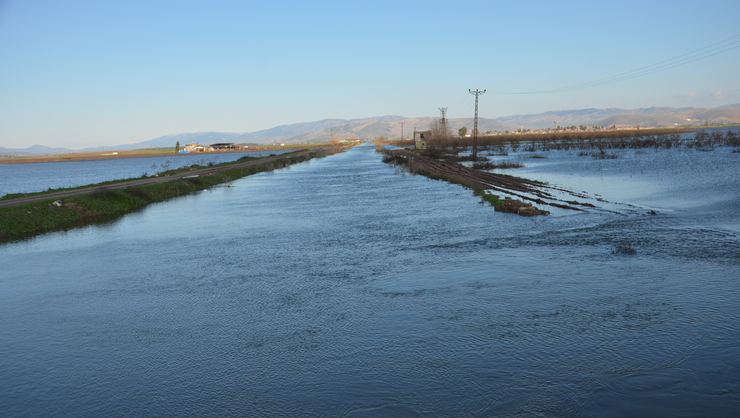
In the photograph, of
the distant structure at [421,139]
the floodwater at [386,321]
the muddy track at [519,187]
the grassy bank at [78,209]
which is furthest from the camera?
the distant structure at [421,139]

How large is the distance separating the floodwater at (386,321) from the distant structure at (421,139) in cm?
11365

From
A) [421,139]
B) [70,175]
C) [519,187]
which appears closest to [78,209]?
[519,187]

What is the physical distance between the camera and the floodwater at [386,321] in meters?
9.70

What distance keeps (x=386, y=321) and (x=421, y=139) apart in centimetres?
14187

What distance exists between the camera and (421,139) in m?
153

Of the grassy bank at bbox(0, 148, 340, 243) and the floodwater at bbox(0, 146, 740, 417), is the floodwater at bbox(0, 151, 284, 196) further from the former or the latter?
the floodwater at bbox(0, 146, 740, 417)

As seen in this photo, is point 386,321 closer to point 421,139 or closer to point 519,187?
point 519,187

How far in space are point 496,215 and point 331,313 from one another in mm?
17380

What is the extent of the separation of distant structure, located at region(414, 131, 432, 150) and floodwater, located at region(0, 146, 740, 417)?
4475 inches

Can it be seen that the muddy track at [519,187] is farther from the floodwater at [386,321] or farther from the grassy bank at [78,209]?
the grassy bank at [78,209]

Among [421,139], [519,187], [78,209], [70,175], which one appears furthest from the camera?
[421,139]

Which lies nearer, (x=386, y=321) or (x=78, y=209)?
(x=386, y=321)

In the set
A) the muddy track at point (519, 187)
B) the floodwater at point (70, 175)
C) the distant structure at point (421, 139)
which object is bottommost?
the floodwater at point (70, 175)

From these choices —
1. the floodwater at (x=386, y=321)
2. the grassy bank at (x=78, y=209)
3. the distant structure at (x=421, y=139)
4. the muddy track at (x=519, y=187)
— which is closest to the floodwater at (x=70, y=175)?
the grassy bank at (x=78, y=209)
